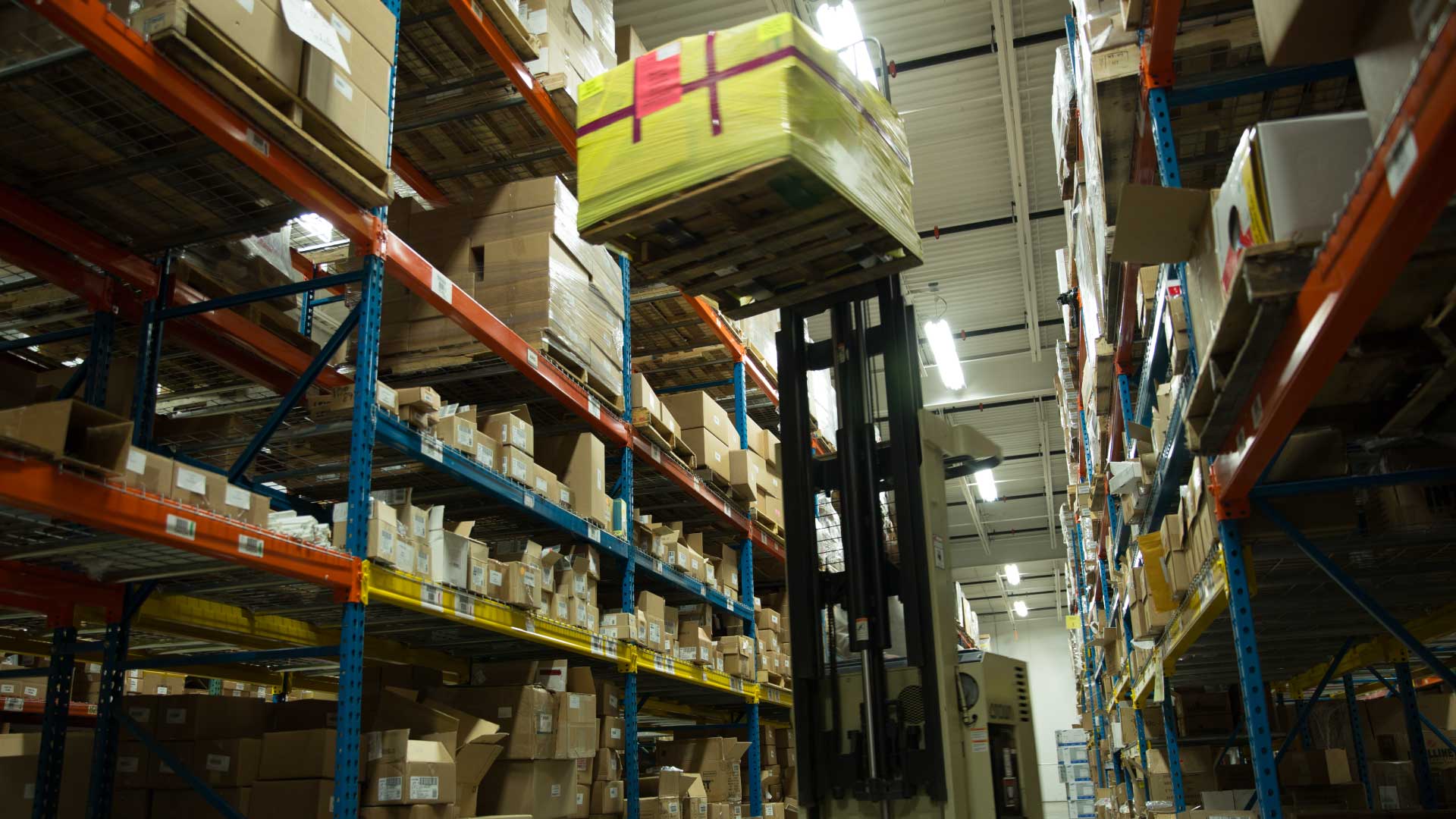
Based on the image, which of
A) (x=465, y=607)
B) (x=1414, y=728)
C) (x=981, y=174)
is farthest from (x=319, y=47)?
(x=981, y=174)

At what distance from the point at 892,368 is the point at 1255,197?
6.28ft

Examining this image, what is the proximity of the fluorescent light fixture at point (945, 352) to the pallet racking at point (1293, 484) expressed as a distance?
3.78m

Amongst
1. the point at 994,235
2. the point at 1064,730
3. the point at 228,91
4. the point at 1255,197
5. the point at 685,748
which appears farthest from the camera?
the point at 1064,730

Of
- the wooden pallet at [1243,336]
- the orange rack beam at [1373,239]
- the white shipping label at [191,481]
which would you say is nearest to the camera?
the orange rack beam at [1373,239]

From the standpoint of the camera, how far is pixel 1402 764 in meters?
7.02

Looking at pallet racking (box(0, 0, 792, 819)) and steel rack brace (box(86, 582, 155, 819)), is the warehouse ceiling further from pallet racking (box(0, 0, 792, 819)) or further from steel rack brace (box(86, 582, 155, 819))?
steel rack brace (box(86, 582, 155, 819))

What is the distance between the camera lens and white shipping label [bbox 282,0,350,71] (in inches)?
154

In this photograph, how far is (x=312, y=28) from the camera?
399 cm

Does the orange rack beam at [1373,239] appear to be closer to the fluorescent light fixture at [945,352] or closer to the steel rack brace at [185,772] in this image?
the steel rack brace at [185,772]

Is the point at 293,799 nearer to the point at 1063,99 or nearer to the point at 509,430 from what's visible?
the point at 509,430

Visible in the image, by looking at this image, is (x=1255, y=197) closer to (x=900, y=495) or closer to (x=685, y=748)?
(x=900, y=495)

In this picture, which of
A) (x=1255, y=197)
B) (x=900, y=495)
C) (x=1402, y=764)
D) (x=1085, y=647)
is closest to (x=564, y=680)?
(x=900, y=495)

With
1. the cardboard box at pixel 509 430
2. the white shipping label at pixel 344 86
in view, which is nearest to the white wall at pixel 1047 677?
the cardboard box at pixel 509 430

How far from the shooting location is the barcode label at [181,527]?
11.3ft
